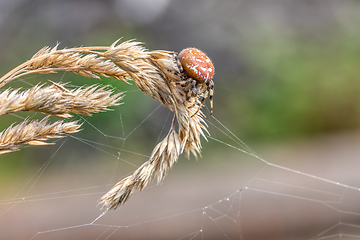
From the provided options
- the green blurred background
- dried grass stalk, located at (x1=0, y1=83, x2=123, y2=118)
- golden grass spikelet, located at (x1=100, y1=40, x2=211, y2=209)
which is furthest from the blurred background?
dried grass stalk, located at (x1=0, y1=83, x2=123, y2=118)

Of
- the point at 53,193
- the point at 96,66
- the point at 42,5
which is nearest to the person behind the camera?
the point at 96,66

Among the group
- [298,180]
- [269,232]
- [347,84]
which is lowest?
[269,232]

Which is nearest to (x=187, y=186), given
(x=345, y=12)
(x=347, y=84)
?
(x=347, y=84)

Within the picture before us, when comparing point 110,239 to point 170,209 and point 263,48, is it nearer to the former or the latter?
point 170,209

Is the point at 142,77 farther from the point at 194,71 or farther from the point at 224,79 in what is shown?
the point at 224,79

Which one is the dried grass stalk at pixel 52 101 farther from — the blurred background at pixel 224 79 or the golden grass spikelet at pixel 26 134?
the blurred background at pixel 224 79
